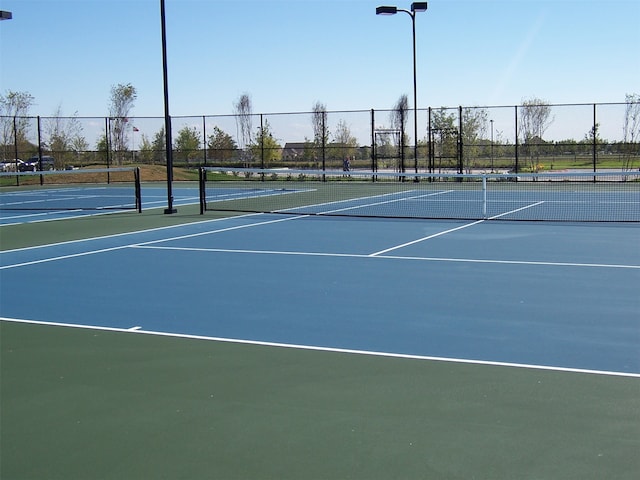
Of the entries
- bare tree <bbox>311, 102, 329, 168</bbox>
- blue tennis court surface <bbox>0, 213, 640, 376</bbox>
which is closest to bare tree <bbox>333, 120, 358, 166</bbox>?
bare tree <bbox>311, 102, 329, 168</bbox>

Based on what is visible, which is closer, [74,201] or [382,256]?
[382,256]

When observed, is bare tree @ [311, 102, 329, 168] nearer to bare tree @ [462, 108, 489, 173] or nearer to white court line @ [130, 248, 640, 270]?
bare tree @ [462, 108, 489, 173]

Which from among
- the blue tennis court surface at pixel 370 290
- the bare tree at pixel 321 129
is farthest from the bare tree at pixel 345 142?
the blue tennis court surface at pixel 370 290

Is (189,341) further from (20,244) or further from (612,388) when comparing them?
(20,244)

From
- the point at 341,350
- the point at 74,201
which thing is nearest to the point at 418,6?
the point at 74,201

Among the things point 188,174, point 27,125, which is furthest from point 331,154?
point 27,125

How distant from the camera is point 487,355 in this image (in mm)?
5949

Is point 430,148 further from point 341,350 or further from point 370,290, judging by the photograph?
point 341,350

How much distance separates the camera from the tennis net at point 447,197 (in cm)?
1748

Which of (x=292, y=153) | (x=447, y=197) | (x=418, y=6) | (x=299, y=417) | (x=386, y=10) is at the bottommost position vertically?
(x=299, y=417)

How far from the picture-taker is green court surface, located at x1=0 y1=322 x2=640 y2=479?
12.9 ft

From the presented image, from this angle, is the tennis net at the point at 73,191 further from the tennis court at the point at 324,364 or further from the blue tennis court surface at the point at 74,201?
the tennis court at the point at 324,364

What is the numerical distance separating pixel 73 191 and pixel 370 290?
23.3 meters

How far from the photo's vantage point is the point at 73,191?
29812 millimetres
